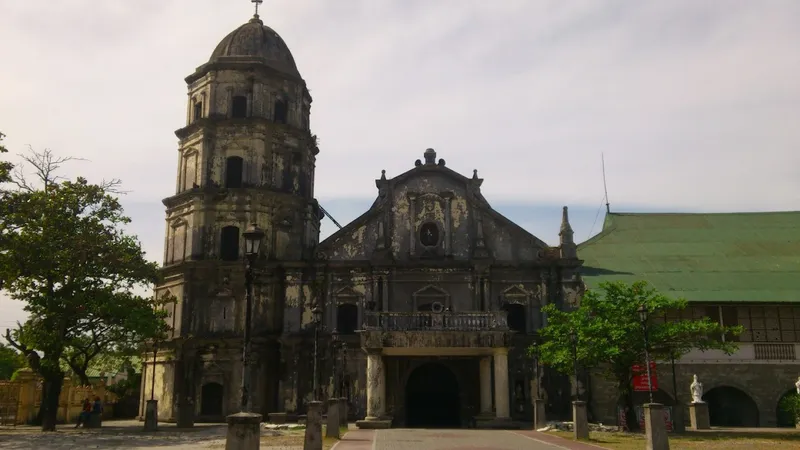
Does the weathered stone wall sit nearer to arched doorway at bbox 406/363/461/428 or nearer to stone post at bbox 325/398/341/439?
arched doorway at bbox 406/363/461/428

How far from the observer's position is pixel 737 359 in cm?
3150

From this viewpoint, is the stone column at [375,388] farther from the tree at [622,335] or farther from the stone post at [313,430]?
the stone post at [313,430]

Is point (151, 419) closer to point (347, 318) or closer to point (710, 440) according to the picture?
point (347, 318)

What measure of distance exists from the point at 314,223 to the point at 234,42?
10.1 m

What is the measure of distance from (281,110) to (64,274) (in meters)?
13.7

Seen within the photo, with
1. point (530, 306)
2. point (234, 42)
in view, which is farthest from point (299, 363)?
point (234, 42)

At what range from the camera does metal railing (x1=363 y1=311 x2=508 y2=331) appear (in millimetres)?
28688

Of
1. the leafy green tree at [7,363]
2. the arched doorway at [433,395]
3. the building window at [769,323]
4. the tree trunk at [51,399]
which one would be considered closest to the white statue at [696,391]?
the building window at [769,323]

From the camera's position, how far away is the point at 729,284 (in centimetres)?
3312

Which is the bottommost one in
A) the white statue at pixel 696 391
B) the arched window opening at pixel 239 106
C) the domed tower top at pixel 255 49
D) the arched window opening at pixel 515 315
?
the white statue at pixel 696 391

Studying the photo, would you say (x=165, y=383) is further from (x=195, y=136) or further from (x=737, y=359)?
(x=737, y=359)

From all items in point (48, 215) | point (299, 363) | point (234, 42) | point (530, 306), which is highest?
point (234, 42)

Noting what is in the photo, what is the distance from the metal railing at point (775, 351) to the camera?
3139 cm

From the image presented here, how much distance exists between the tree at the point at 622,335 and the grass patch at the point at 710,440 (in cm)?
257
